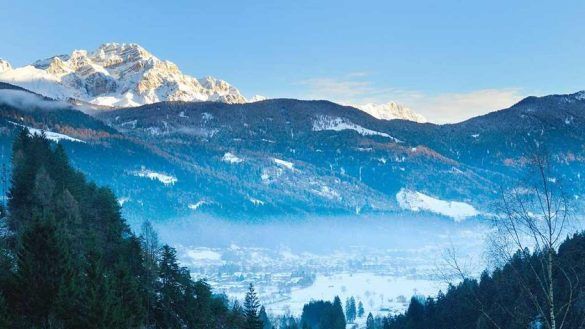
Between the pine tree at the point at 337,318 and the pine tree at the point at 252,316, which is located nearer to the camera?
the pine tree at the point at 252,316

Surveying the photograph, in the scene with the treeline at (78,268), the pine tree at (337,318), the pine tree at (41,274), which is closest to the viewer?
the treeline at (78,268)

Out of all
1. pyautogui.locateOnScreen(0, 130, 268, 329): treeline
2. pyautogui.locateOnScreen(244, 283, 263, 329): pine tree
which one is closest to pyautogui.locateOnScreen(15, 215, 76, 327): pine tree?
pyautogui.locateOnScreen(0, 130, 268, 329): treeline

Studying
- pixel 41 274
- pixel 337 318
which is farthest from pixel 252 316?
pixel 337 318

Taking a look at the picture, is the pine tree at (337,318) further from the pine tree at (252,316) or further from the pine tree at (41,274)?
the pine tree at (41,274)

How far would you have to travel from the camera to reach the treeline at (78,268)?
1061 inches

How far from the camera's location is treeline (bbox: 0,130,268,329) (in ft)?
88.4

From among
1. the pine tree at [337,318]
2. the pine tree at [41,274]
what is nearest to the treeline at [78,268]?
the pine tree at [41,274]

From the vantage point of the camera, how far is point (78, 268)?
3488 centimetres

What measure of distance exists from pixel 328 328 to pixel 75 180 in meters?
72.3

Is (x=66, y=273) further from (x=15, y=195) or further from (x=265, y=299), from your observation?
(x=265, y=299)

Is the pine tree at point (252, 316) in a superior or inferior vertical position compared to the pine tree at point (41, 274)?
inferior

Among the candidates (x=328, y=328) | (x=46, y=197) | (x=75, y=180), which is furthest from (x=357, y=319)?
(x=46, y=197)

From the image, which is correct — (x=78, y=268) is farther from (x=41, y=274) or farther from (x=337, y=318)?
(x=337, y=318)

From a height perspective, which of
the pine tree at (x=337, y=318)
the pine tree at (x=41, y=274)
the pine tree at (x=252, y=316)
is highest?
the pine tree at (x=41, y=274)
